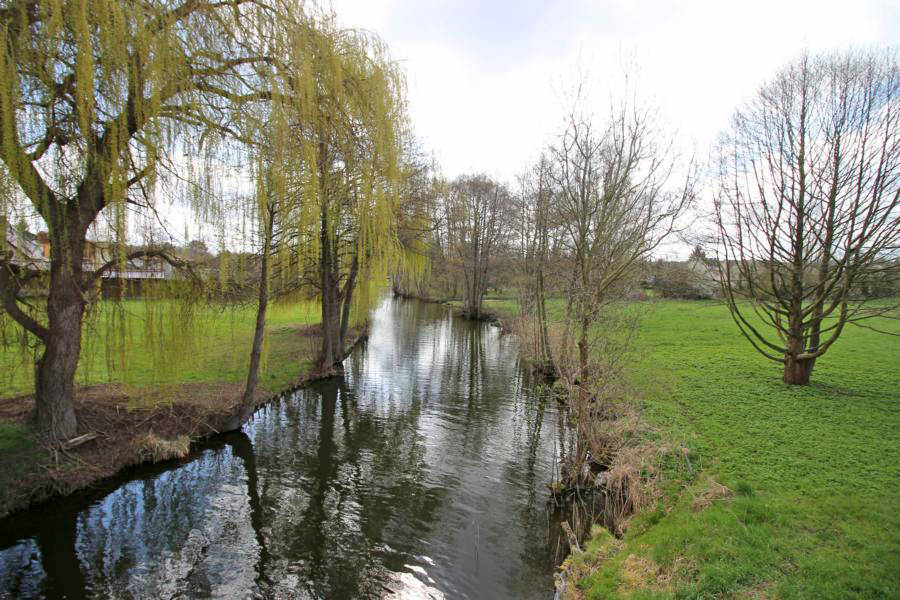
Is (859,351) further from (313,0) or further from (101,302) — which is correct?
(101,302)

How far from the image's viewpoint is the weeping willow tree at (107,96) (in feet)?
14.1

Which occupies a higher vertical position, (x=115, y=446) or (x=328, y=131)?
(x=328, y=131)

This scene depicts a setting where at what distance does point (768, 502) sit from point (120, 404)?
Result: 1067 cm

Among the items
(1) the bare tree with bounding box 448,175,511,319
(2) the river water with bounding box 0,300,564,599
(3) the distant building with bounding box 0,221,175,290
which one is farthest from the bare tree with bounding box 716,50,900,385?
(1) the bare tree with bounding box 448,175,511,319

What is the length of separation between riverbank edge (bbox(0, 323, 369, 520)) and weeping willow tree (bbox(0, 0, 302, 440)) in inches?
92.9

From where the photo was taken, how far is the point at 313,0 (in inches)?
232

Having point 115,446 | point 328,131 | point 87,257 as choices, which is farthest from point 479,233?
point 87,257

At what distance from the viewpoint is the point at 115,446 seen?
7418 mm

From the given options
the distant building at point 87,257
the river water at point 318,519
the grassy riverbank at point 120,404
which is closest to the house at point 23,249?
the distant building at point 87,257

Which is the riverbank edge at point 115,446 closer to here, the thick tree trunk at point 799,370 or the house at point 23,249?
the house at point 23,249

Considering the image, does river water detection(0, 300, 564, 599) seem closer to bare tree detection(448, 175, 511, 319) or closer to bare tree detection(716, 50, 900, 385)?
bare tree detection(716, 50, 900, 385)

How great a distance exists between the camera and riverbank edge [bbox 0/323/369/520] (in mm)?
6281

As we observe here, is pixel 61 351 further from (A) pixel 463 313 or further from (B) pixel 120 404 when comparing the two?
(A) pixel 463 313

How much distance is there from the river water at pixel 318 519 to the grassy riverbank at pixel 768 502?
57.3 inches
